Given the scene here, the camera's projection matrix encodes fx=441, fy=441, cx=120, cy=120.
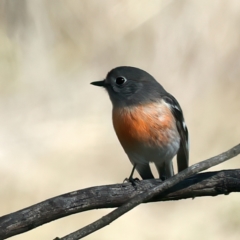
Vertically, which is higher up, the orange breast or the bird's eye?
the bird's eye

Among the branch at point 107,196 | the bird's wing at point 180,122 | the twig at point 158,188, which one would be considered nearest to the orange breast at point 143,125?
the bird's wing at point 180,122

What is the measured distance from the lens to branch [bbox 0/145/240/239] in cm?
160

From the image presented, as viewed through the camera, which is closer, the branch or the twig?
the twig

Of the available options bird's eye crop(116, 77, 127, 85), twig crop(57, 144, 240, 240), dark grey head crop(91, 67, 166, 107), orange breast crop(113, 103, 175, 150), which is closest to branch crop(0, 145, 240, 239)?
twig crop(57, 144, 240, 240)

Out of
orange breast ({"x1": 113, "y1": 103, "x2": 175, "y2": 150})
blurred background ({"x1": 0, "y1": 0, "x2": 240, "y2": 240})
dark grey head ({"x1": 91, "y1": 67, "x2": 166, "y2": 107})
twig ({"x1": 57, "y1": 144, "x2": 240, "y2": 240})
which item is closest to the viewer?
twig ({"x1": 57, "y1": 144, "x2": 240, "y2": 240})

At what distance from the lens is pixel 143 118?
89.3 inches

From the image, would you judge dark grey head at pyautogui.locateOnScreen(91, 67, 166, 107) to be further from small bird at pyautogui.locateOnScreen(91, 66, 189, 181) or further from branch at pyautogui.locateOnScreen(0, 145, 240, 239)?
branch at pyautogui.locateOnScreen(0, 145, 240, 239)

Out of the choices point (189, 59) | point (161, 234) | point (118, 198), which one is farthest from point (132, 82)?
point (161, 234)

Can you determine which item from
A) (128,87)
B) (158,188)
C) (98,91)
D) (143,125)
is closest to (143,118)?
(143,125)

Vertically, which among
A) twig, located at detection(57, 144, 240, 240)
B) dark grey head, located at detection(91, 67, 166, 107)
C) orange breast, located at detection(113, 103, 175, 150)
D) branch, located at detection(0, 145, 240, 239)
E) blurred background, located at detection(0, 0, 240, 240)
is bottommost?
twig, located at detection(57, 144, 240, 240)

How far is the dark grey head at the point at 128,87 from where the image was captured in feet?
7.90

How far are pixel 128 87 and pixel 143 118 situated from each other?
0.28 m

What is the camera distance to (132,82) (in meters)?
2.49

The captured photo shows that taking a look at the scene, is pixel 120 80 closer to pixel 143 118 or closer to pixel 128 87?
pixel 128 87
